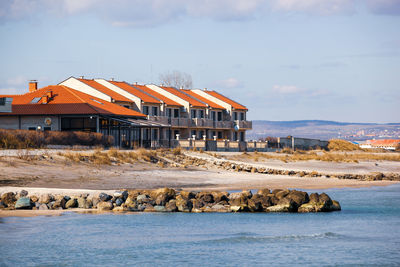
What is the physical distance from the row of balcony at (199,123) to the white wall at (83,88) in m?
5.01

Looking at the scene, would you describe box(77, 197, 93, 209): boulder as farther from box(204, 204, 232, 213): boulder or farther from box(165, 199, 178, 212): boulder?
box(204, 204, 232, 213): boulder

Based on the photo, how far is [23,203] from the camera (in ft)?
90.0

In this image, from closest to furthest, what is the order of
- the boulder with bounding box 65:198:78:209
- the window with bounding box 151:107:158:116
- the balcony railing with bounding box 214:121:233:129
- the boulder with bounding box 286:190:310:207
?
the boulder with bounding box 65:198:78:209 < the boulder with bounding box 286:190:310:207 < the window with bounding box 151:107:158:116 < the balcony railing with bounding box 214:121:233:129

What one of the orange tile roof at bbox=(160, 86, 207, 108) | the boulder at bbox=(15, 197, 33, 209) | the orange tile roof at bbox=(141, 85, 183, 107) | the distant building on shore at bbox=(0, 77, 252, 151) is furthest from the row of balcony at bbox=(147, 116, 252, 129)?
the boulder at bbox=(15, 197, 33, 209)

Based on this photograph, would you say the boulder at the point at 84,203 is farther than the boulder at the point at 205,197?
No

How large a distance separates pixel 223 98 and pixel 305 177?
40.4 meters

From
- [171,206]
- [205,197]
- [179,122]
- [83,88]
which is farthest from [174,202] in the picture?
[179,122]

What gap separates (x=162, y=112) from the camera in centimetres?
7144

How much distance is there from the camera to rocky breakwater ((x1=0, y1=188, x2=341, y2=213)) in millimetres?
28203

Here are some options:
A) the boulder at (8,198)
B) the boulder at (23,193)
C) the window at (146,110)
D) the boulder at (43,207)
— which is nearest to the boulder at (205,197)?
the boulder at (43,207)

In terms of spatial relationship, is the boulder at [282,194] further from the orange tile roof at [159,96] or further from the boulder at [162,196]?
the orange tile roof at [159,96]

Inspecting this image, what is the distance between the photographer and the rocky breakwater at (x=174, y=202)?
92.5 feet

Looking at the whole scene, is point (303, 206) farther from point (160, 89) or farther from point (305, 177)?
point (160, 89)

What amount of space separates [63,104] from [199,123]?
20.4 metres
